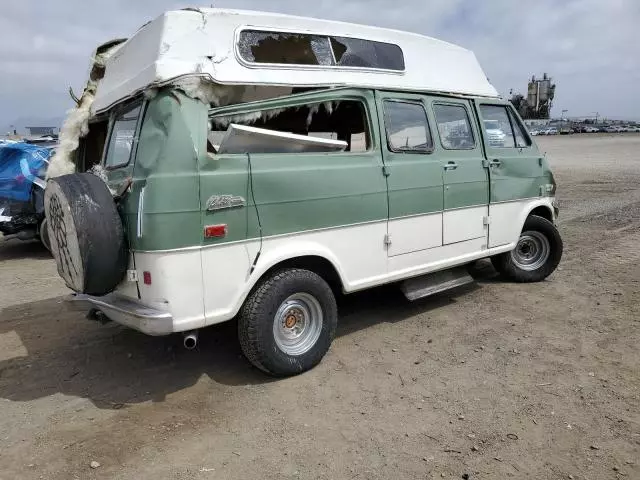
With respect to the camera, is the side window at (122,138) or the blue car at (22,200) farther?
the blue car at (22,200)

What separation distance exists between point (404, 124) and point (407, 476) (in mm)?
3111

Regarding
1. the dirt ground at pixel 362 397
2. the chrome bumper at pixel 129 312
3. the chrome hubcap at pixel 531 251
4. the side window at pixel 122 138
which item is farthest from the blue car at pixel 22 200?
the chrome hubcap at pixel 531 251

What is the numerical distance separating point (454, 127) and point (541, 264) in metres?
2.22

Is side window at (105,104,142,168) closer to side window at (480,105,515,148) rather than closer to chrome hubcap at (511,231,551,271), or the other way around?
side window at (480,105,515,148)

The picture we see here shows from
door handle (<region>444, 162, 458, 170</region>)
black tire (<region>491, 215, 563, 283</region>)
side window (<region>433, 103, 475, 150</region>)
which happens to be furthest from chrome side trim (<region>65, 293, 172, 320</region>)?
black tire (<region>491, 215, 563, 283</region>)

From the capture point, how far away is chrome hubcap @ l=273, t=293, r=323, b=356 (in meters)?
4.18

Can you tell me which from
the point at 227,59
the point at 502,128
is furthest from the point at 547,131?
the point at 227,59

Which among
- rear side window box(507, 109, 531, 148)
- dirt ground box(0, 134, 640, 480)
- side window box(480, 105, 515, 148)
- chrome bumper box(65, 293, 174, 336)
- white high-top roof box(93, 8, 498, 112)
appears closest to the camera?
dirt ground box(0, 134, 640, 480)

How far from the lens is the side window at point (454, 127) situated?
536 cm

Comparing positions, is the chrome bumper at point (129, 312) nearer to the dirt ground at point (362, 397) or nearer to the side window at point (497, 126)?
the dirt ground at point (362, 397)

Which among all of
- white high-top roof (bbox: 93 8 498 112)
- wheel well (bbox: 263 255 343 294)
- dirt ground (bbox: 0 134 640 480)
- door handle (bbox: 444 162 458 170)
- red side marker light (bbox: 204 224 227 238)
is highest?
white high-top roof (bbox: 93 8 498 112)

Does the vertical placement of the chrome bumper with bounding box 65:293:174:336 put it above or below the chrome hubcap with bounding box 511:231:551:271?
above

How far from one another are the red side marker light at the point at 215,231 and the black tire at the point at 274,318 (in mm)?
547

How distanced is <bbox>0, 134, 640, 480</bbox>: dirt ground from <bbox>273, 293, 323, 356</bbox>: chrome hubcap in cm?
26
